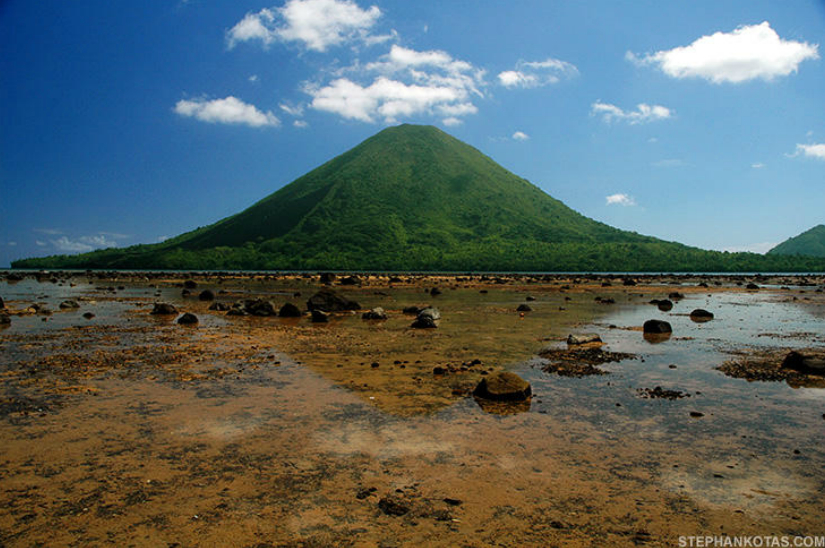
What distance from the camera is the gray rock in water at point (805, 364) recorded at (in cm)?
1102

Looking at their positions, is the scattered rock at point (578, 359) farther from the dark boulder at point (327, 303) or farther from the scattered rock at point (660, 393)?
the dark boulder at point (327, 303)

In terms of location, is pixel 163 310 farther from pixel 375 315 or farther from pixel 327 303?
pixel 375 315

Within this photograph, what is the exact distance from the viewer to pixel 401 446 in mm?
6707

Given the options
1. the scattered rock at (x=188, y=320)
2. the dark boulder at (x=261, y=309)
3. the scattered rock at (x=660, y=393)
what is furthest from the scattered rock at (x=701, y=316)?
the scattered rock at (x=188, y=320)

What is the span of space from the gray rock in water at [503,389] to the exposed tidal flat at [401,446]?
21cm

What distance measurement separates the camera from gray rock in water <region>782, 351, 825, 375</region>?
11023 millimetres

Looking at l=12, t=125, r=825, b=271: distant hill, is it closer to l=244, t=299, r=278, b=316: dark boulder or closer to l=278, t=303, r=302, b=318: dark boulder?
l=244, t=299, r=278, b=316: dark boulder

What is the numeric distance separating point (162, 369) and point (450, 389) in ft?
23.0

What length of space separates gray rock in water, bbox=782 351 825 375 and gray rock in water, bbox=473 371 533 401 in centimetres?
715

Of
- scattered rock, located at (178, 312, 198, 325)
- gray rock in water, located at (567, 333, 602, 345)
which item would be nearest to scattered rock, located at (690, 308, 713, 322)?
gray rock in water, located at (567, 333, 602, 345)

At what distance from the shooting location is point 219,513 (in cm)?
484

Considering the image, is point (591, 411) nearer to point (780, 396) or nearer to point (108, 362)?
point (780, 396)

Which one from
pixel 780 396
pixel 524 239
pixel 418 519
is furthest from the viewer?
pixel 524 239

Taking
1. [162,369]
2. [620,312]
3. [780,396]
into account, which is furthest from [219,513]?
[620,312]
